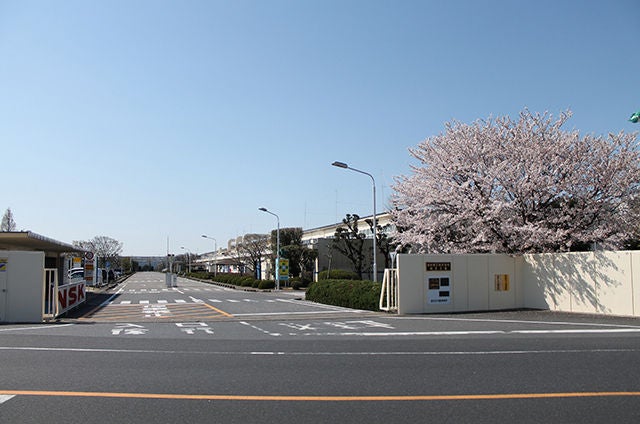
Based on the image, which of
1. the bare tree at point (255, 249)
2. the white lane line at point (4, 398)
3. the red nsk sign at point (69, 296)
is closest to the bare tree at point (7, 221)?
the bare tree at point (255, 249)

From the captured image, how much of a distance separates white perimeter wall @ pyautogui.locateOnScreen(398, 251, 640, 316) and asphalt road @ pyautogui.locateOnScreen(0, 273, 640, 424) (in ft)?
13.5

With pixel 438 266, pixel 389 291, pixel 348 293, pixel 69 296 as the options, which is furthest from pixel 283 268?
pixel 438 266

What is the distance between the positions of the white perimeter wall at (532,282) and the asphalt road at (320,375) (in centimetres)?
411

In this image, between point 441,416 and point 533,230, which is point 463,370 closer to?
point 441,416

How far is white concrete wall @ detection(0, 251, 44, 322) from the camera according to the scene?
18.0 m

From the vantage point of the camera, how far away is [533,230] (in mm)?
21969

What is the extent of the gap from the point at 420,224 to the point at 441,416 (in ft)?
65.9

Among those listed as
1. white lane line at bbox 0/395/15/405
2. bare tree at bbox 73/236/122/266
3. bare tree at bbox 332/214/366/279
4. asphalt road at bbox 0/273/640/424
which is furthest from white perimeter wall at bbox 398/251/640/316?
bare tree at bbox 73/236/122/266

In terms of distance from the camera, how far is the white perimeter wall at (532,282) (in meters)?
18.7

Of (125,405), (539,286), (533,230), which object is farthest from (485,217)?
(125,405)

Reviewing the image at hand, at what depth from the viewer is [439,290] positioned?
21062 millimetres

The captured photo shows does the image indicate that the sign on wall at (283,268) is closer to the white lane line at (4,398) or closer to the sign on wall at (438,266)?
the sign on wall at (438,266)

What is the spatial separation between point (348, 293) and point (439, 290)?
524cm

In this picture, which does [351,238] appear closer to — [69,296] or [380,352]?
[69,296]
